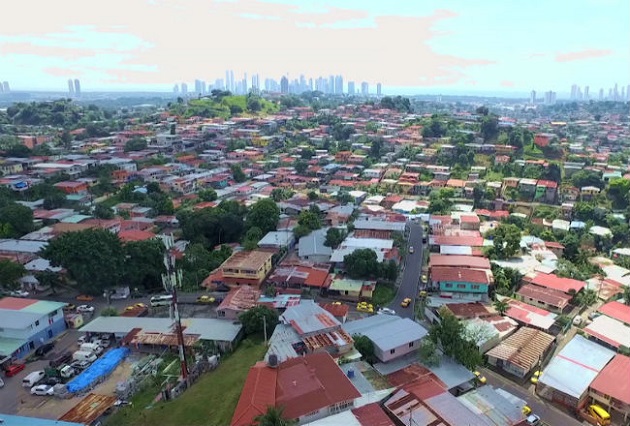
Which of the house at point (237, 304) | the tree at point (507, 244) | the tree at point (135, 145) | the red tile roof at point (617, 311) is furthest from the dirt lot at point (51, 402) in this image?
the tree at point (135, 145)

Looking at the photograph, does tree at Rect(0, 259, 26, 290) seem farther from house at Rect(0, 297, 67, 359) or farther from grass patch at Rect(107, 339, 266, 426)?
grass patch at Rect(107, 339, 266, 426)

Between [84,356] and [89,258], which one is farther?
[89,258]

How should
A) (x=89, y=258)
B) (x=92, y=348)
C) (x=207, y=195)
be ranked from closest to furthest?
(x=92, y=348), (x=89, y=258), (x=207, y=195)

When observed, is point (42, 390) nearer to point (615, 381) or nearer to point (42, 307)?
point (42, 307)

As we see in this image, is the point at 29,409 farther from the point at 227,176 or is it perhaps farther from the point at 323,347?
the point at 227,176

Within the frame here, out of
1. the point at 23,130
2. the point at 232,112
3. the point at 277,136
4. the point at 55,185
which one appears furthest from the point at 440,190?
the point at 23,130

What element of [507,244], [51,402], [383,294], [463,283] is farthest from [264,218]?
[51,402]
